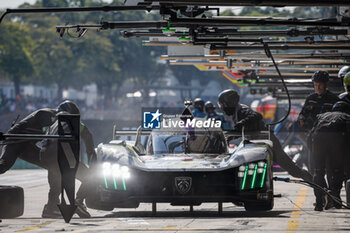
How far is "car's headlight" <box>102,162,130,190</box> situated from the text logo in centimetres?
230

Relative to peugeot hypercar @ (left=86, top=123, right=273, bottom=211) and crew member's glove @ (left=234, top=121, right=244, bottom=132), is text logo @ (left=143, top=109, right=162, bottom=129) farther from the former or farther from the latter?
peugeot hypercar @ (left=86, top=123, right=273, bottom=211)

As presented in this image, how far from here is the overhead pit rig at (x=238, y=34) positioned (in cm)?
1161

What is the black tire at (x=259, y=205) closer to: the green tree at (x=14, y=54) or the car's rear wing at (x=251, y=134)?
the car's rear wing at (x=251, y=134)

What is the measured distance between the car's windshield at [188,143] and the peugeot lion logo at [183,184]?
6.01ft

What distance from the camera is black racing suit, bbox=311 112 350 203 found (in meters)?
12.7

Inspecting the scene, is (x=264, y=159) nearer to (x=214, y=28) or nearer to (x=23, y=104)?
(x=214, y=28)

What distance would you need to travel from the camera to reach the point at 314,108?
44.2 feet

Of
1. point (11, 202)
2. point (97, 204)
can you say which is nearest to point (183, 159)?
point (97, 204)

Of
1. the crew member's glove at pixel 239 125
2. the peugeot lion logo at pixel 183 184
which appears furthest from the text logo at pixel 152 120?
the peugeot lion logo at pixel 183 184

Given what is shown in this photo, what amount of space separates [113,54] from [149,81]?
10.3 m

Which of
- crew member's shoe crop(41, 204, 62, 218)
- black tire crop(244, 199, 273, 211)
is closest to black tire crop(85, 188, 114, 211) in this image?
crew member's shoe crop(41, 204, 62, 218)

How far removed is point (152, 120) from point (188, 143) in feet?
2.79

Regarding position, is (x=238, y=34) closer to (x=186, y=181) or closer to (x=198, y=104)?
(x=186, y=181)

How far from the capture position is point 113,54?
97.5 m
